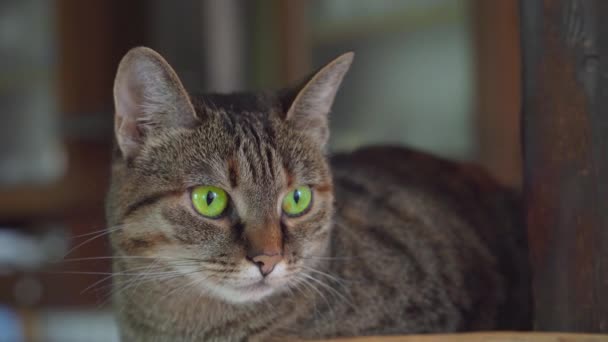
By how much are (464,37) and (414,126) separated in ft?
1.59

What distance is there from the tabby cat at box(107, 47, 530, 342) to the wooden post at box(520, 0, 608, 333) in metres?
0.32

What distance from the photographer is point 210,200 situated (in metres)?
1.54

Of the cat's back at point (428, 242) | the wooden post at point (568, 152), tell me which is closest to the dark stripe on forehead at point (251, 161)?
the cat's back at point (428, 242)

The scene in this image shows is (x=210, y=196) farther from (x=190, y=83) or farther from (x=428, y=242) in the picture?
(x=190, y=83)

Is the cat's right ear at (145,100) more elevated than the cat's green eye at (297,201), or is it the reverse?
the cat's right ear at (145,100)

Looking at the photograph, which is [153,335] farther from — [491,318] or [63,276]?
[63,276]

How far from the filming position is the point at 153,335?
1.67 metres

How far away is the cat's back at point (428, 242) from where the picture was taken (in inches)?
68.4

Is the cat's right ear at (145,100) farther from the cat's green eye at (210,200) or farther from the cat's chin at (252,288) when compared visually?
the cat's chin at (252,288)

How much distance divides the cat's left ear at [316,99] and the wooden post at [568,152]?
42cm

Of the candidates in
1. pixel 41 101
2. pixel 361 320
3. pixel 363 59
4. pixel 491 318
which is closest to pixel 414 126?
pixel 363 59

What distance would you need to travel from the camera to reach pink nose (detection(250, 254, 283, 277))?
1480 millimetres

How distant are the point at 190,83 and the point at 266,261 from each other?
2551mm

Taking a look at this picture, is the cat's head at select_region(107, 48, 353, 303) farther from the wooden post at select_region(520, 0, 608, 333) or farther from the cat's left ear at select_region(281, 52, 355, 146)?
the wooden post at select_region(520, 0, 608, 333)
